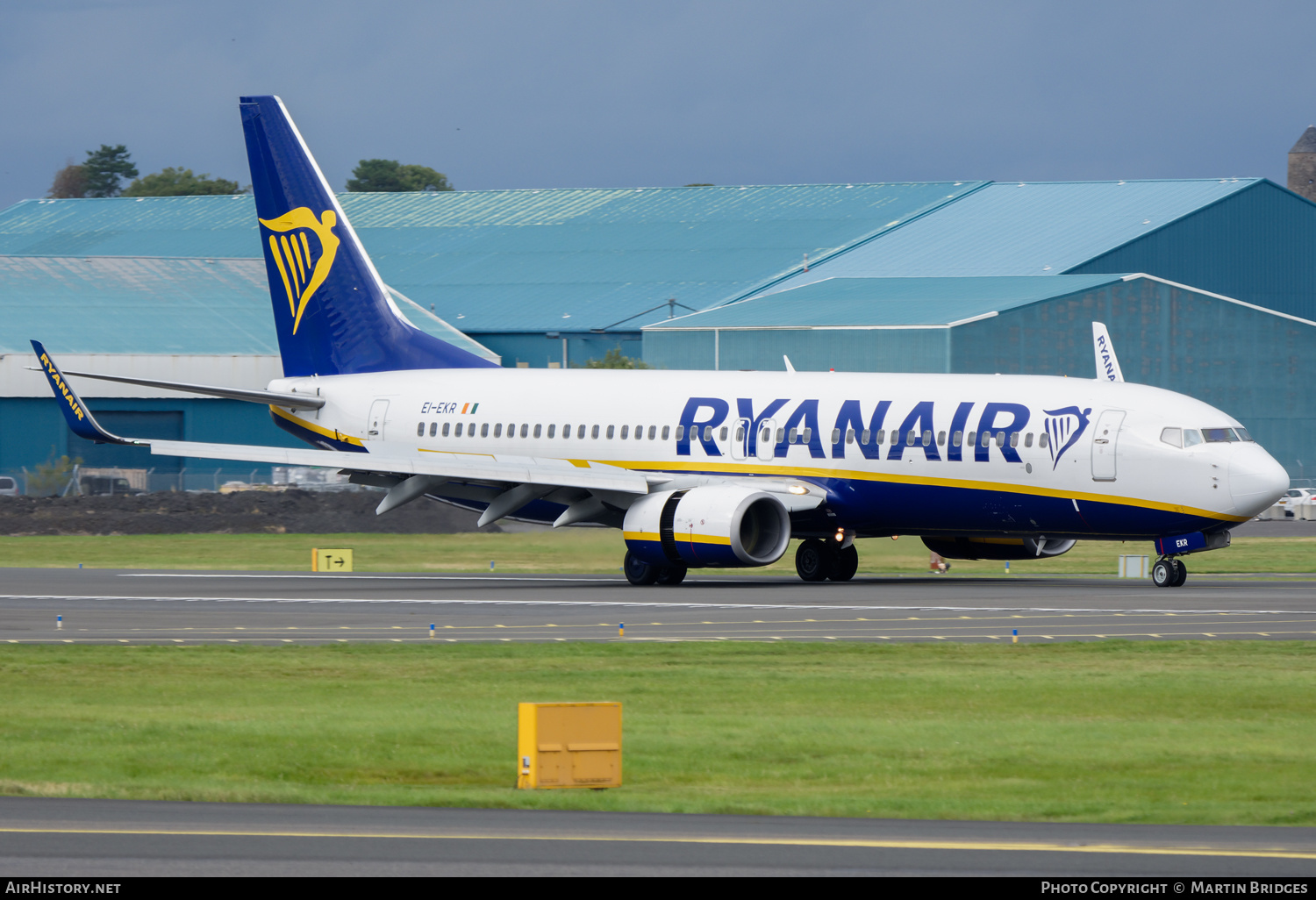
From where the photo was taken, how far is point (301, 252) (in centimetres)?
5109

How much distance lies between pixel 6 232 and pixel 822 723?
123421 mm

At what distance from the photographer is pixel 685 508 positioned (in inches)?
1650

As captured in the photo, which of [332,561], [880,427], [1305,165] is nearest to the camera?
[880,427]

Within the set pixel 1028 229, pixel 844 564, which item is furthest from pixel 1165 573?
pixel 1028 229

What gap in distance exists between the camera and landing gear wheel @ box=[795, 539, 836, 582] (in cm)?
4556

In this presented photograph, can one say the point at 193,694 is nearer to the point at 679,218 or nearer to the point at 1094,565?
the point at 1094,565

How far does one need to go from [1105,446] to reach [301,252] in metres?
22.1

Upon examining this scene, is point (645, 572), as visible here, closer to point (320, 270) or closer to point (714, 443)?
point (714, 443)

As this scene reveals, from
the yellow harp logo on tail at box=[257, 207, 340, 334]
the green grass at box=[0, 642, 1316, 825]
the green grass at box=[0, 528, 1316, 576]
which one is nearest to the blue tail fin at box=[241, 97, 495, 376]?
the yellow harp logo on tail at box=[257, 207, 340, 334]

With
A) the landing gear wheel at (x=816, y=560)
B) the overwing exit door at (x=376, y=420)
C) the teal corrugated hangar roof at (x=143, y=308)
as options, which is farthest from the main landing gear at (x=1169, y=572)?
the teal corrugated hangar roof at (x=143, y=308)

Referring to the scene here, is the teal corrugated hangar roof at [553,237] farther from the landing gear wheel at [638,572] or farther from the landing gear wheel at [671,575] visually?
the landing gear wheel at [638,572]

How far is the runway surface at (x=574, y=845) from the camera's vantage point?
13094 mm

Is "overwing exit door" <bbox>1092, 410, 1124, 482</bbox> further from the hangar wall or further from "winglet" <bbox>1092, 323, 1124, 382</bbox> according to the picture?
the hangar wall
